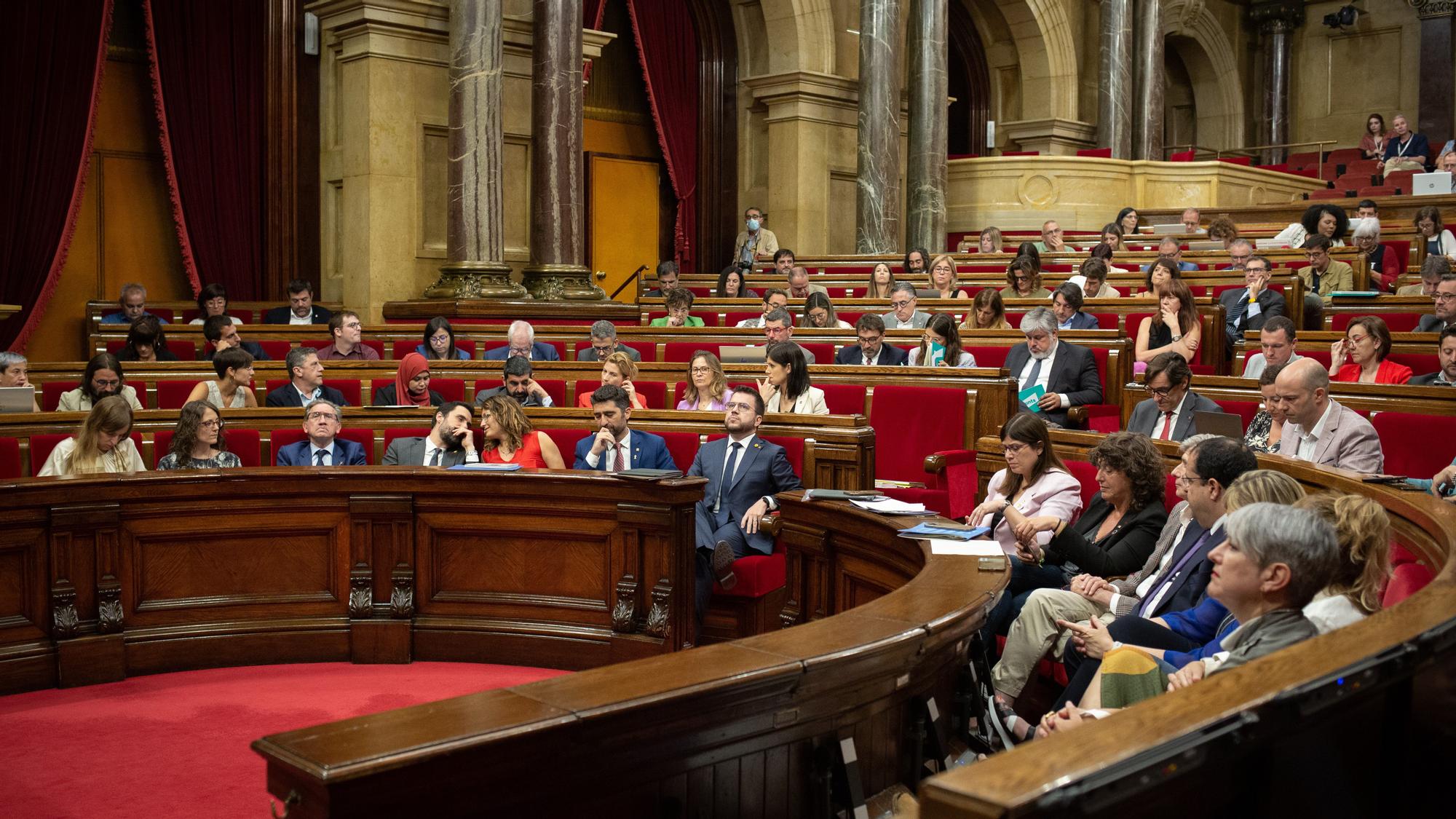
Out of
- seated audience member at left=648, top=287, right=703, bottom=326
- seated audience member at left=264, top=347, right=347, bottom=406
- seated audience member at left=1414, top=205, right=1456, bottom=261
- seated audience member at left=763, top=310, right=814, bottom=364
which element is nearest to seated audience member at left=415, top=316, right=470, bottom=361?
seated audience member at left=264, top=347, right=347, bottom=406

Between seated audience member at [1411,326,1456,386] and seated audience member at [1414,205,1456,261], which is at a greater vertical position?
seated audience member at [1414,205,1456,261]

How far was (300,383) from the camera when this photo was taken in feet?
20.9

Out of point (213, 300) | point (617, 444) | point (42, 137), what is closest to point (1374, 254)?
point (617, 444)

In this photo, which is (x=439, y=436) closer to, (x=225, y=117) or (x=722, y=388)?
(x=722, y=388)

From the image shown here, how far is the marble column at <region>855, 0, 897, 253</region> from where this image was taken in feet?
41.8

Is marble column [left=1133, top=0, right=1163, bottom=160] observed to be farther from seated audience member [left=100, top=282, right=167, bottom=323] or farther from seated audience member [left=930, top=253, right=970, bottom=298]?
seated audience member [left=100, top=282, right=167, bottom=323]

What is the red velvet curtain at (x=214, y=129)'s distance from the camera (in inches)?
417

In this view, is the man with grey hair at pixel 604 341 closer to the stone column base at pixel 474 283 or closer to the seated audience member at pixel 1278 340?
the stone column base at pixel 474 283

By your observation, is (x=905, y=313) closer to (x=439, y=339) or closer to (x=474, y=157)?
(x=439, y=339)

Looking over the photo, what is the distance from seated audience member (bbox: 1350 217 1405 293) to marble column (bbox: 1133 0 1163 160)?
697cm

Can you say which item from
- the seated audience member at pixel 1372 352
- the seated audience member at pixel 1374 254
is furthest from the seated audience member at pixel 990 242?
the seated audience member at pixel 1372 352

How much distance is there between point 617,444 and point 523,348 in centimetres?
254

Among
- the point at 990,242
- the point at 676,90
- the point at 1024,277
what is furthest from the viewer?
the point at 676,90

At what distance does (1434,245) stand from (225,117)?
941 cm
